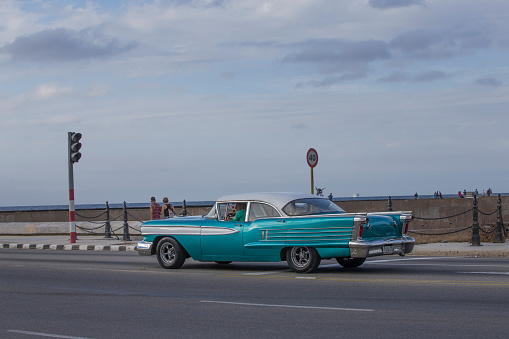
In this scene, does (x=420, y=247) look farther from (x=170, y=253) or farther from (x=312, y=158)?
(x=170, y=253)

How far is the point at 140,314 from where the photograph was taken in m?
9.17

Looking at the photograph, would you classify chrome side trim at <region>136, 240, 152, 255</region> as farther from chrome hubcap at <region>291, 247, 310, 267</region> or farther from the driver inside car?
chrome hubcap at <region>291, 247, 310, 267</region>

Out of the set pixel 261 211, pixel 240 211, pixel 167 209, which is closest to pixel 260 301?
pixel 261 211

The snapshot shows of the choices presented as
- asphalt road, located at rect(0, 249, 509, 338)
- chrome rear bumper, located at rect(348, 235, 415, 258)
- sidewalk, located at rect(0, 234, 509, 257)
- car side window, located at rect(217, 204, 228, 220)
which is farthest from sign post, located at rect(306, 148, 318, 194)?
chrome rear bumper, located at rect(348, 235, 415, 258)

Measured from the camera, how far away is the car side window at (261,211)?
13.9 m

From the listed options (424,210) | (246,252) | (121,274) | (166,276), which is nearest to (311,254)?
(246,252)

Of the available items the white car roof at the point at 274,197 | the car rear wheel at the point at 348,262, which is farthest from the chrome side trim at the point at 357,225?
the car rear wheel at the point at 348,262

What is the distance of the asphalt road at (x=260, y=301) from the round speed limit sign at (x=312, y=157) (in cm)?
537

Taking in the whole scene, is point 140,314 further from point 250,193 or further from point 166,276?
point 250,193

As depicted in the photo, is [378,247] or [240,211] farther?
[240,211]

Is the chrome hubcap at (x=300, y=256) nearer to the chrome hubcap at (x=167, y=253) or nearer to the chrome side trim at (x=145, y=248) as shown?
the chrome hubcap at (x=167, y=253)

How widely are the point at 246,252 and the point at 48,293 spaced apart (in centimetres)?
391

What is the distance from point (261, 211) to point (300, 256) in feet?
3.97

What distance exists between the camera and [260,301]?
10039 millimetres
